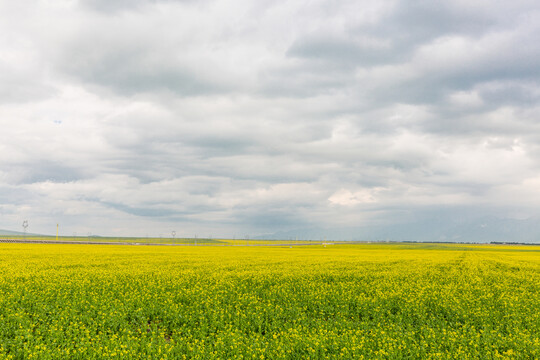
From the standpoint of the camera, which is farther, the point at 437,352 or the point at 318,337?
the point at 318,337

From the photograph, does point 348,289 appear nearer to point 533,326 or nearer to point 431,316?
point 431,316

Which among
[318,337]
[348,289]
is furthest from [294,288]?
[318,337]

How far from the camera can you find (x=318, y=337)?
13.3m

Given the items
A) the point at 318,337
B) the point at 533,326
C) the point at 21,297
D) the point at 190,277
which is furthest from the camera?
the point at 190,277

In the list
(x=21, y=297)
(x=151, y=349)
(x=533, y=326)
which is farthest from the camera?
(x=21, y=297)

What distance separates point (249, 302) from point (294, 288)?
557 centimetres

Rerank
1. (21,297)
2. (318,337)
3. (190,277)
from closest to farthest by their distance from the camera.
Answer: (318,337), (21,297), (190,277)

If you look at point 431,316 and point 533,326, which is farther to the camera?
point 431,316

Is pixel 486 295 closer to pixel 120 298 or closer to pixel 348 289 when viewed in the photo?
pixel 348 289

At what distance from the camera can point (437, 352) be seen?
12.2m

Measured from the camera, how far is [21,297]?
61.2ft

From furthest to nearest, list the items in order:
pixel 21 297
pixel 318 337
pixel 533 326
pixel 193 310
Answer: pixel 21 297 → pixel 193 310 → pixel 533 326 → pixel 318 337

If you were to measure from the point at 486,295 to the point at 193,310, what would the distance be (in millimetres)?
19401

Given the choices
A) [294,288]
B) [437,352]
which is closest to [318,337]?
[437,352]
